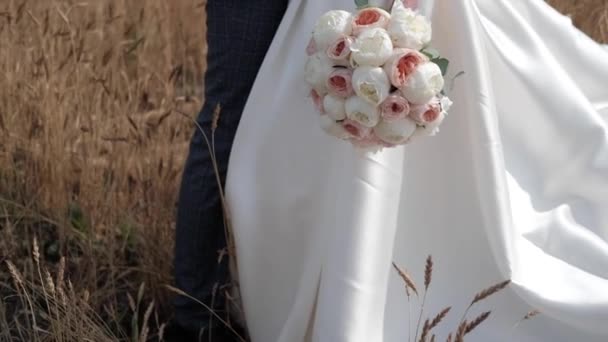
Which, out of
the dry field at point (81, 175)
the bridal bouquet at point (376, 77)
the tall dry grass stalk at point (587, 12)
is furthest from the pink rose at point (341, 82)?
the tall dry grass stalk at point (587, 12)

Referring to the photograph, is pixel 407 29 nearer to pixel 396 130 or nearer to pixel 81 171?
pixel 396 130

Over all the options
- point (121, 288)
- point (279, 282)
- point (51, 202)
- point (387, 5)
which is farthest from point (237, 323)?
point (387, 5)

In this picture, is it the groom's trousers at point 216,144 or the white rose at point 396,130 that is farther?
the groom's trousers at point 216,144

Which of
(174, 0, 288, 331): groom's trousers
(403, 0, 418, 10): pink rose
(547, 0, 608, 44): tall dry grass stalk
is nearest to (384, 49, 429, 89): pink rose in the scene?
(403, 0, 418, 10): pink rose

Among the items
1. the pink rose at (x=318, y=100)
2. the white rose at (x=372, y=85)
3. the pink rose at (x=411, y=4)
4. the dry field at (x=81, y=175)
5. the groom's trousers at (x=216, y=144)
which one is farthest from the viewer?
the dry field at (x=81, y=175)

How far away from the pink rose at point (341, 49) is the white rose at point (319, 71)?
0.07 ft

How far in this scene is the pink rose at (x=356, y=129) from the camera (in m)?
1.63

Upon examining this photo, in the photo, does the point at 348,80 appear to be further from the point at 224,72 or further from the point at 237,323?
the point at 237,323

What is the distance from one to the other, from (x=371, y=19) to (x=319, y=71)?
0.41 ft

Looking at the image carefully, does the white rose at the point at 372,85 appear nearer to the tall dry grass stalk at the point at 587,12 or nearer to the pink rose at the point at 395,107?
the pink rose at the point at 395,107

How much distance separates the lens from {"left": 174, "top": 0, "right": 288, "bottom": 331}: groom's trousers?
2035 millimetres

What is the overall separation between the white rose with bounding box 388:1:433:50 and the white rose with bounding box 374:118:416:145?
0.41 ft

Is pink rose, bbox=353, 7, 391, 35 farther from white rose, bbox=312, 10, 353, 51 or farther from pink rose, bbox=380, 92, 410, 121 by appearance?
pink rose, bbox=380, 92, 410, 121

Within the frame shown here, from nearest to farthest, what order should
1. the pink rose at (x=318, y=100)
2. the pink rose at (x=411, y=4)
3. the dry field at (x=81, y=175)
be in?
1. the pink rose at (x=318, y=100)
2. the pink rose at (x=411, y=4)
3. the dry field at (x=81, y=175)
